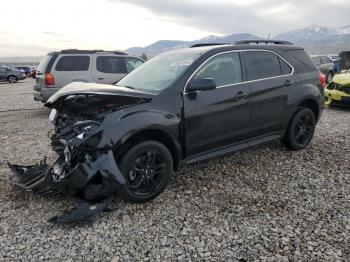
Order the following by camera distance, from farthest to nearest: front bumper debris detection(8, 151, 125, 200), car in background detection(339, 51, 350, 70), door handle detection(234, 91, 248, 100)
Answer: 1. car in background detection(339, 51, 350, 70)
2. door handle detection(234, 91, 248, 100)
3. front bumper debris detection(8, 151, 125, 200)

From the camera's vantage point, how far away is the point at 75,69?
10.0m

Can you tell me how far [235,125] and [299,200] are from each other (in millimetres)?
1301

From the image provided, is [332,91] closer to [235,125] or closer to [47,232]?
[235,125]

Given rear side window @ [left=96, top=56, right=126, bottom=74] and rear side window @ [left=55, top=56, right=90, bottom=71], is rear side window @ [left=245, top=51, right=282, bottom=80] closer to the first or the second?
rear side window @ [left=96, top=56, right=126, bottom=74]

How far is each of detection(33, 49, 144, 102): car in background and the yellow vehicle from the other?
6433 millimetres

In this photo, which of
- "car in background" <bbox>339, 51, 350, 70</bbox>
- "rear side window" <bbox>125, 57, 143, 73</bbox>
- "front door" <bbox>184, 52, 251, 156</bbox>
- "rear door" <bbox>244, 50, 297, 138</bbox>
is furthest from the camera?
"car in background" <bbox>339, 51, 350, 70</bbox>

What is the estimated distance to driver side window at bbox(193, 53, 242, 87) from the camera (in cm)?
446

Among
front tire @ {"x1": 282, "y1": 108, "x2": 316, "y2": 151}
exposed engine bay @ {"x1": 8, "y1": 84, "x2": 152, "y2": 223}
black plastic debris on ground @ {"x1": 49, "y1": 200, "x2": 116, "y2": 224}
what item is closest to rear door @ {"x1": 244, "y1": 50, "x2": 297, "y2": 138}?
front tire @ {"x1": 282, "y1": 108, "x2": 316, "y2": 151}

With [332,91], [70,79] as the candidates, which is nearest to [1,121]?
[70,79]

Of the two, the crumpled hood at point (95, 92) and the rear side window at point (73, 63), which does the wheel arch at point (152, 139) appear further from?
the rear side window at point (73, 63)

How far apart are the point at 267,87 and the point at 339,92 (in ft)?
20.2

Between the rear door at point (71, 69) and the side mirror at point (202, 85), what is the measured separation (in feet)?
21.1

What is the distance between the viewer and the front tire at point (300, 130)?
5625mm

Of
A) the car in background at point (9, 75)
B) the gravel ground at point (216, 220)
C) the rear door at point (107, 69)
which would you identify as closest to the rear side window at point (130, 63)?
the rear door at point (107, 69)
